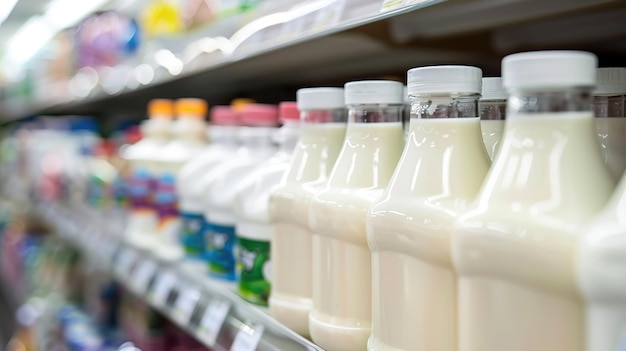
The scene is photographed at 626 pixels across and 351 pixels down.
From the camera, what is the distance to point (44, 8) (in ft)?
14.4

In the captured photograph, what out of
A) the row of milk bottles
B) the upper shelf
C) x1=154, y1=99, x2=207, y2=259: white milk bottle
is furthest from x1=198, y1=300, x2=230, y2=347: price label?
the upper shelf

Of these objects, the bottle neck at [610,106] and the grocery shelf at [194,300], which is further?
the grocery shelf at [194,300]

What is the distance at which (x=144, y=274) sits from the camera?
1.65m

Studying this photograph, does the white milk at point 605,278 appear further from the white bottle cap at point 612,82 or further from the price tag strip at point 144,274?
the price tag strip at point 144,274

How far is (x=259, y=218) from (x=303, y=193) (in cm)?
18

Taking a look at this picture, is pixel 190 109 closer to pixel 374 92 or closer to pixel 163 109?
pixel 163 109

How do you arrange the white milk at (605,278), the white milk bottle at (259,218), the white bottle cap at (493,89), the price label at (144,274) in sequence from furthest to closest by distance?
1. the price label at (144,274)
2. the white milk bottle at (259,218)
3. the white bottle cap at (493,89)
4. the white milk at (605,278)

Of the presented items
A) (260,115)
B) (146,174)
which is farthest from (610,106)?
(146,174)

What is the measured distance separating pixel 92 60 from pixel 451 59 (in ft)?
5.78

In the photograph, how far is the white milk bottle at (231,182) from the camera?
4.25 feet

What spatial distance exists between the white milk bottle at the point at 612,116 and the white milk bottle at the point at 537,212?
0.12 m

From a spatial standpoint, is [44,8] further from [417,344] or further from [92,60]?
[417,344]

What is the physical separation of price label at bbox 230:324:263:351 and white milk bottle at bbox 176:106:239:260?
0.40 meters

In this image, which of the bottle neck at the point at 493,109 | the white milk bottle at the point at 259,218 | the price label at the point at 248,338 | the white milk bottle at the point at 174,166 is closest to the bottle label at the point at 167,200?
the white milk bottle at the point at 174,166
